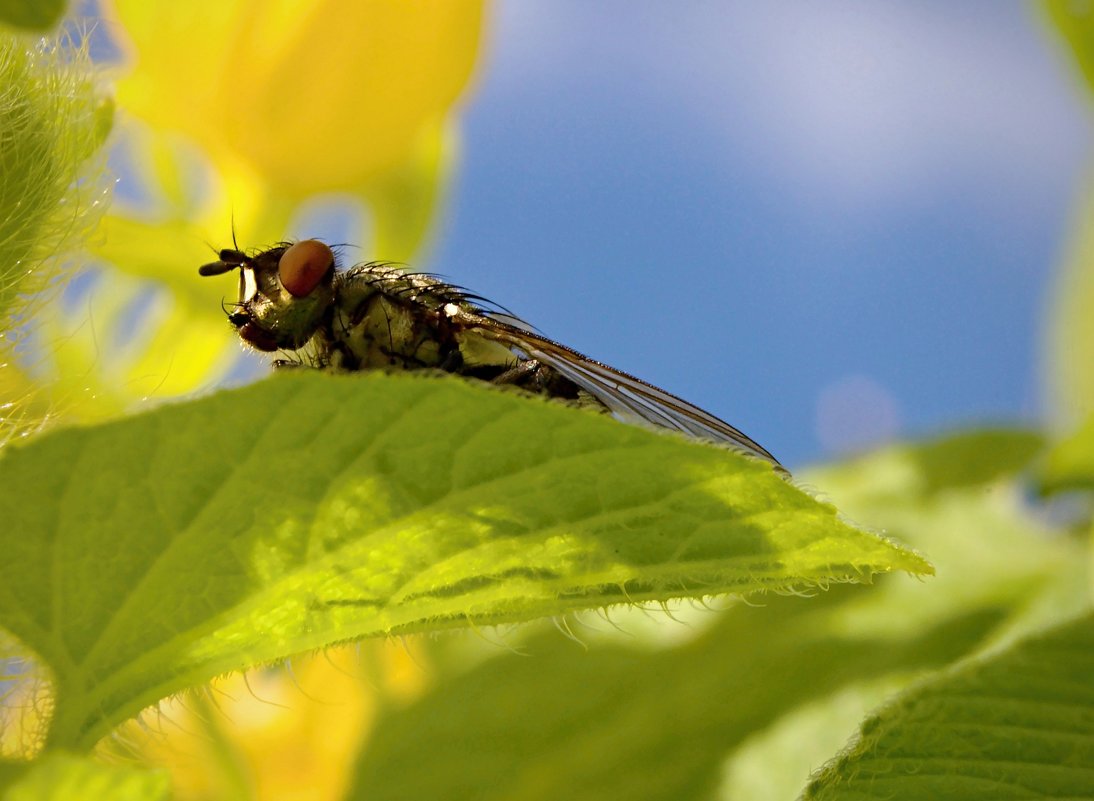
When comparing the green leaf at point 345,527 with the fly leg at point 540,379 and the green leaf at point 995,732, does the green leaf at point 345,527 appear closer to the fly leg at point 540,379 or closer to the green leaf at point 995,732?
the green leaf at point 995,732

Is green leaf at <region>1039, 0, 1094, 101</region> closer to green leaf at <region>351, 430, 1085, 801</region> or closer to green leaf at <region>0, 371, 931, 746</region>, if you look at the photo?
green leaf at <region>351, 430, 1085, 801</region>

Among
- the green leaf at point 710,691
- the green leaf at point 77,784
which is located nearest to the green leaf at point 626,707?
the green leaf at point 710,691

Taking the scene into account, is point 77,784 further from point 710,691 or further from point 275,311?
point 710,691

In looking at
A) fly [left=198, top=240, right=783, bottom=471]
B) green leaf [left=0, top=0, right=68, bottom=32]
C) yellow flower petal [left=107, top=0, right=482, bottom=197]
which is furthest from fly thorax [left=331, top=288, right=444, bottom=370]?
green leaf [left=0, top=0, right=68, bottom=32]

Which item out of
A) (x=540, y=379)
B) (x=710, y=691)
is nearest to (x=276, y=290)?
(x=540, y=379)

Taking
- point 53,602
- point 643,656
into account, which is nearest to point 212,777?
point 643,656

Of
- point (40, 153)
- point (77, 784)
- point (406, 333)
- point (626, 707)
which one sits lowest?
point (77, 784)
